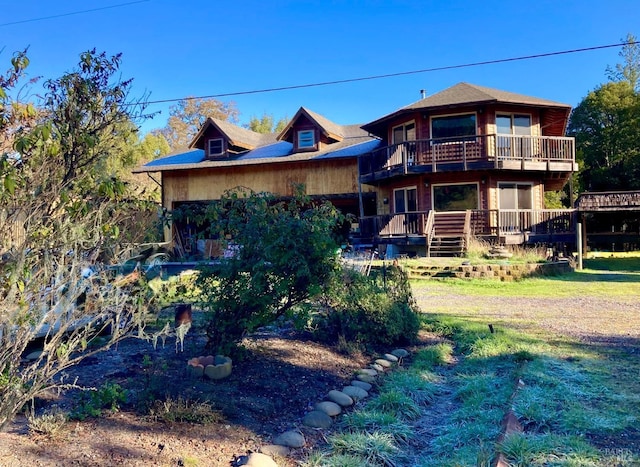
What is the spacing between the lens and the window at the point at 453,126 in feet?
59.7

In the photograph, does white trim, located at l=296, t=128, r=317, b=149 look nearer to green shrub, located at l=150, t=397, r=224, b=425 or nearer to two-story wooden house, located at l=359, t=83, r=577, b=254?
two-story wooden house, located at l=359, t=83, r=577, b=254

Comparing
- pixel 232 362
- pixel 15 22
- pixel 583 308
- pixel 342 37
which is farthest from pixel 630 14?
pixel 15 22

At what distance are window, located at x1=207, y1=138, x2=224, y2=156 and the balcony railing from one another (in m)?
10.1

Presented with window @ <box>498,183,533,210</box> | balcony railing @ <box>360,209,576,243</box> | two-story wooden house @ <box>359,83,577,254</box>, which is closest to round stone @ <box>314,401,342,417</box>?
two-story wooden house @ <box>359,83,577,254</box>

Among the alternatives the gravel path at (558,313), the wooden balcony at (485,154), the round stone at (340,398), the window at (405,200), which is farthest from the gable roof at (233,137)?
the round stone at (340,398)

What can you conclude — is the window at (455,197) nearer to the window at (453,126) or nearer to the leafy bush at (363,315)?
the window at (453,126)

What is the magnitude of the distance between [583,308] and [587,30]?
10991mm

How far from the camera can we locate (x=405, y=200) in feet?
64.4

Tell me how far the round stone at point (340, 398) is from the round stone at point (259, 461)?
1.12 m

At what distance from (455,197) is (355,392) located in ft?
51.0

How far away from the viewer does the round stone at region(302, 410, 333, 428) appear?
3480mm

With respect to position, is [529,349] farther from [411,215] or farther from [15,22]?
[15,22]

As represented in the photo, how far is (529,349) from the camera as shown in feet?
17.8

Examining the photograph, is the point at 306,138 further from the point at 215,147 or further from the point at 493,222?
the point at 493,222
